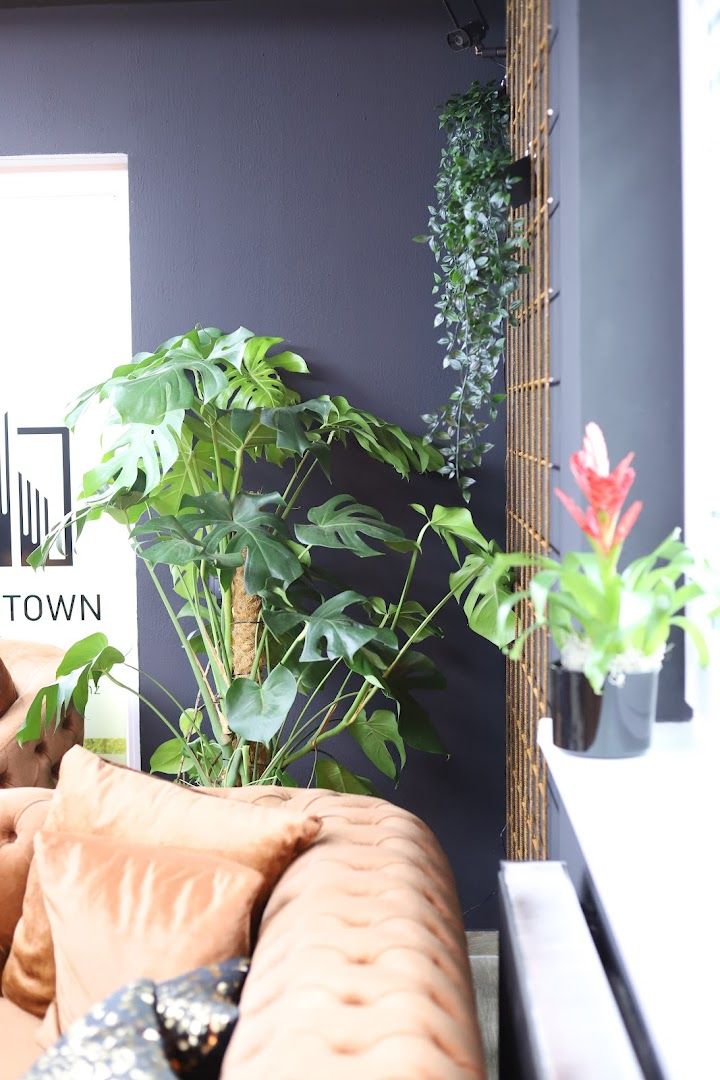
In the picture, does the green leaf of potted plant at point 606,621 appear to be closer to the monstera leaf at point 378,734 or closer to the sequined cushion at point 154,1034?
the sequined cushion at point 154,1034

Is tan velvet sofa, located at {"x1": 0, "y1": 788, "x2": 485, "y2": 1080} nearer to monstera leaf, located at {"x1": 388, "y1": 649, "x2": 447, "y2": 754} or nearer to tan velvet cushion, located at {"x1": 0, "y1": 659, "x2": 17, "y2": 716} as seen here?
monstera leaf, located at {"x1": 388, "y1": 649, "x2": 447, "y2": 754}

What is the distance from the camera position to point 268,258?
306 centimetres

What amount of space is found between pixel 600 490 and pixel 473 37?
1.97 m

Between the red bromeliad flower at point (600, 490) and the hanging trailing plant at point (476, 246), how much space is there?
0.90 metres

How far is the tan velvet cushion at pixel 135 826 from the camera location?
1.59m

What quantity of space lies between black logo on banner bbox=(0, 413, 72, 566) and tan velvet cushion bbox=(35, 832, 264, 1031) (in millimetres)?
1835

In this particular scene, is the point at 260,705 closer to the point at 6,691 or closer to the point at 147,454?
the point at 147,454

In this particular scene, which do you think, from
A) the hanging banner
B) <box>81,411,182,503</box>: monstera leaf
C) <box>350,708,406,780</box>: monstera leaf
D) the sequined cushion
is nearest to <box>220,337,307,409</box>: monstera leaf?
<box>81,411,182,503</box>: monstera leaf

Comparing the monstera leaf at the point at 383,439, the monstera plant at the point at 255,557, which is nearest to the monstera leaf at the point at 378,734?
the monstera plant at the point at 255,557

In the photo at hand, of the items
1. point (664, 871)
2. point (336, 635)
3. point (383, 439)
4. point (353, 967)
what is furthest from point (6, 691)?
point (664, 871)

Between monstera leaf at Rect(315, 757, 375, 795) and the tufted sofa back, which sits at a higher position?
the tufted sofa back

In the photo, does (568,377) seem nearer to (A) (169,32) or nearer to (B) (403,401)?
(B) (403,401)

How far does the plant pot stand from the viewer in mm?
1313

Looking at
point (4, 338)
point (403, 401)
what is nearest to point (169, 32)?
point (4, 338)
